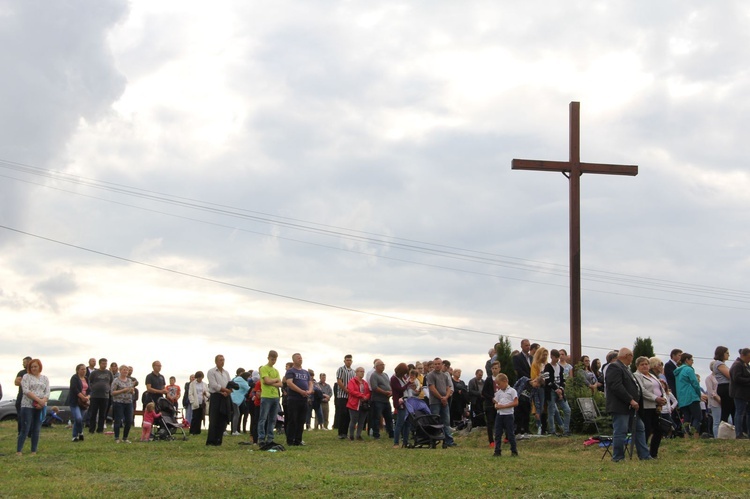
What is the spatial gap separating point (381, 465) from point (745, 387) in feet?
23.1

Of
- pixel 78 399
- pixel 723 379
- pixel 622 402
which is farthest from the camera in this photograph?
pixel 78 399

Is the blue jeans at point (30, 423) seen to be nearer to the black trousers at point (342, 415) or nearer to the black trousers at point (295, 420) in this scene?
the black trousers at point (295, 420)

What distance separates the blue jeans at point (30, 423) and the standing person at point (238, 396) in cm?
568

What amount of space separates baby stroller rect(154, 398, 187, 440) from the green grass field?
82.8 inches

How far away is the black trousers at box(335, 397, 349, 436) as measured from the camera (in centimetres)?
2258

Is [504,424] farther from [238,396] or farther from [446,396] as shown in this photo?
[238,396]

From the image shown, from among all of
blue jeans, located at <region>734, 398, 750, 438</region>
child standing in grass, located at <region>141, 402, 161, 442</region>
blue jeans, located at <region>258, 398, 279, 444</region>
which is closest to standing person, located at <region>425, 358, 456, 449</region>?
blue jeans, located at <region>258, 398, 279, 444</region>

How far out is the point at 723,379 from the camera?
62.0 ft

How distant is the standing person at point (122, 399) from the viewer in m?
19.9

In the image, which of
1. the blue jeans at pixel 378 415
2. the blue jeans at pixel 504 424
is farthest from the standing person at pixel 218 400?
the blue jeans at pixel 504 424

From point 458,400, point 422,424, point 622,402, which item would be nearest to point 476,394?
point 458,400

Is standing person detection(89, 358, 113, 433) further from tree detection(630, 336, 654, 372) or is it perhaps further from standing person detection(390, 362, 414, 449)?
tree detection(630, 336, 654, 372)

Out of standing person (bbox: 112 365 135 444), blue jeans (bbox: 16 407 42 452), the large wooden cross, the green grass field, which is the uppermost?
the large wooden cross

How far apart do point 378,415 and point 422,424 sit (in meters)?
2.41
